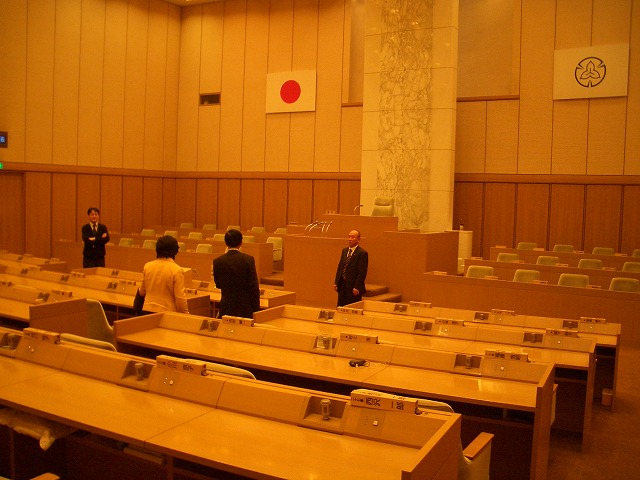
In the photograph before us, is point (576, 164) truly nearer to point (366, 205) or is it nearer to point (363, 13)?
point (366, 205)

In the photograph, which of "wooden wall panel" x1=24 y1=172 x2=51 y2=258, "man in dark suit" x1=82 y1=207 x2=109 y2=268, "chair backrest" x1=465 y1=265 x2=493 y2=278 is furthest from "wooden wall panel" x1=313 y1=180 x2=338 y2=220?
"man in dark suit" x1=82 y1=207 x2=109 y2=268

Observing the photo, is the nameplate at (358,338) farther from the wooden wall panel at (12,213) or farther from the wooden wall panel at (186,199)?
the wooden wall panel at (186,199)

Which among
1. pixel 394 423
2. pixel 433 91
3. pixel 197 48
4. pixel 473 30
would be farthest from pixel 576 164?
pixel 394 423

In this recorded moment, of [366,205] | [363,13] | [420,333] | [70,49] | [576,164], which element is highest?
[363,13]

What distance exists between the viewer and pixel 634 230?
40.3ft

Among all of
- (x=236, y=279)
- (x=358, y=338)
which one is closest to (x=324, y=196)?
(x=236, y=279)

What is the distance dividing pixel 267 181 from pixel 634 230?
8542 millimetres

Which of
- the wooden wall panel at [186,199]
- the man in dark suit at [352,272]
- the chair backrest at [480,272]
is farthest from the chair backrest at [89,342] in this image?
the wooden wall panel at [186,199]

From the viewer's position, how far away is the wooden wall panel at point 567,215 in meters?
12.7

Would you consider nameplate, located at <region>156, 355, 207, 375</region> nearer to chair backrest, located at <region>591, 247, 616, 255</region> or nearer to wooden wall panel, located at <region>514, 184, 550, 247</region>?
chair backrest, located at <region>591, 247, 616, 255</region>

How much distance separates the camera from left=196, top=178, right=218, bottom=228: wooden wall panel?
16.8 m

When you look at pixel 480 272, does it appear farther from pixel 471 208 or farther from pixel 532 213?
pixel 471 208

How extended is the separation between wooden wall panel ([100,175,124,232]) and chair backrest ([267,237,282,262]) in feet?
15.9

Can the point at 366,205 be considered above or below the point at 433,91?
below
